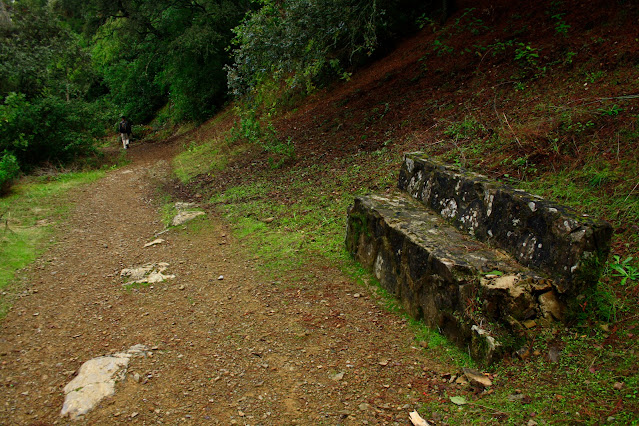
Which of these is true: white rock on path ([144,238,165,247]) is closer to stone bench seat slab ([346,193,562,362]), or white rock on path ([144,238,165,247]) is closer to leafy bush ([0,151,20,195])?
stone bench seat slab ([346,193,562,362])

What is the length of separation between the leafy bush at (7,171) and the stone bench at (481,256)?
9.12m

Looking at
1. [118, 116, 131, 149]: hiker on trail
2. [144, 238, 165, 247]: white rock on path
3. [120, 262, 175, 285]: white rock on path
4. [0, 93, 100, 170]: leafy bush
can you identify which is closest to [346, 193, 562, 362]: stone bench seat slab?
[120, 262, 175, 285]: white rock on path

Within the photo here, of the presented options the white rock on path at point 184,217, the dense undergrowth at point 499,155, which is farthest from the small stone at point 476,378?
the white rock on path at point 184,217

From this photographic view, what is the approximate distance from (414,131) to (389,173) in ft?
5.24

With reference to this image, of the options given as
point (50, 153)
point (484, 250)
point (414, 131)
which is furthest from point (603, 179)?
point (50, 153)

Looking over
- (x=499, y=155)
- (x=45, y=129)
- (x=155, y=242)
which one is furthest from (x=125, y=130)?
(x=499, y=155)

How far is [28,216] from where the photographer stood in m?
8.43

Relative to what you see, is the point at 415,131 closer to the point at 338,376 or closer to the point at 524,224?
the point at 524,224

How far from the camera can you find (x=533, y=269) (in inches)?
138

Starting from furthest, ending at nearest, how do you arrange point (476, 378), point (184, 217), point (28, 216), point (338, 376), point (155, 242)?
1. point (28, 216)
2. point (184, 217)
3. point (155, 242)
4. point (338, 376)
5. point (476, 378)

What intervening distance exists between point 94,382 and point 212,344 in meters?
1.09

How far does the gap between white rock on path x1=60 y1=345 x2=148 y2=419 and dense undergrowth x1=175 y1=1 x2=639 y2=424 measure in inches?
83.3

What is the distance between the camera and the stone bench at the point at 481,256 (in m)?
3.23

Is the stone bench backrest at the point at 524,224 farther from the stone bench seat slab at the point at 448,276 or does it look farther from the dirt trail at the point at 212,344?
the dirt trail at the point at 212,344
